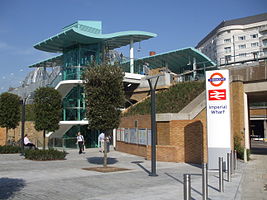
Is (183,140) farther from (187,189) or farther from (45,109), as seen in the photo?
(187,189)

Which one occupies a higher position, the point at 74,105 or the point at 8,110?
the point at 74,105

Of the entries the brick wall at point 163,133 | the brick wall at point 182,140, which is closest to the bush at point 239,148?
the brick wall at point 182,140

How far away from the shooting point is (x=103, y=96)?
15.0 metres

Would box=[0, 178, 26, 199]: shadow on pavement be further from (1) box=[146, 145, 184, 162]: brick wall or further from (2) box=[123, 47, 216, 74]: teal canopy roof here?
(2) box=[123, 47, 216, 74]: teal canopy roof

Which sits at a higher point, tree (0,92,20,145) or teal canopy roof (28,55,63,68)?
teal canopy roof (28,55,63,68)

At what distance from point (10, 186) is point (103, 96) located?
6.18 metres

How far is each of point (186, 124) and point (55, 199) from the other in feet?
34.7

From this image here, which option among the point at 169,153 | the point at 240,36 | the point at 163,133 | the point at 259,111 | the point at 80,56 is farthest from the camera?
the point at 240,36

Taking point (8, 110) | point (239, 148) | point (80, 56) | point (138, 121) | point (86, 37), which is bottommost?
point (239, 148)

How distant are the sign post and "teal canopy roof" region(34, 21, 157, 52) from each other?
17803 mm

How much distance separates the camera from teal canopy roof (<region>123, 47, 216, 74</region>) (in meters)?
40.0

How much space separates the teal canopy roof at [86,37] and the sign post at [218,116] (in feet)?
58.4

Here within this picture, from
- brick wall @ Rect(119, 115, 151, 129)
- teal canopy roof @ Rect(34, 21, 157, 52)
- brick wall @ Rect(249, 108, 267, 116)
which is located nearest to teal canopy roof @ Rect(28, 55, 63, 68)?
teal canopy roof @ Rect(34, 21, 157, 52)

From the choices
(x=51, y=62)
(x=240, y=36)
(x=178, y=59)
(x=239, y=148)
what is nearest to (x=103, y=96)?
(x=239, y=148)
